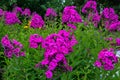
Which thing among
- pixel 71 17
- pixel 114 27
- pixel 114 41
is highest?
pixel 71 17

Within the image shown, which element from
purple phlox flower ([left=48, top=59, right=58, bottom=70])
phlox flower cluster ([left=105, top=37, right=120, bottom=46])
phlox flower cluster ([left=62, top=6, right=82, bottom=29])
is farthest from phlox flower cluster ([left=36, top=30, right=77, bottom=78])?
phlox flower cluster ([left=62, top=6, right=82, bottom=29])

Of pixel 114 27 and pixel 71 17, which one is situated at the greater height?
pixel 71 17

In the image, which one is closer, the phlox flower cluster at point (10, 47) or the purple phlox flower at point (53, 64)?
the purple phlox flower at point (53, 64)

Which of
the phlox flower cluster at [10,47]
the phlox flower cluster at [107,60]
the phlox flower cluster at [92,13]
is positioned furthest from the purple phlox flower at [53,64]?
the phlox flower cluster at [92,13]

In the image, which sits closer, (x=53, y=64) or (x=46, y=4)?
(x=53, y=64)

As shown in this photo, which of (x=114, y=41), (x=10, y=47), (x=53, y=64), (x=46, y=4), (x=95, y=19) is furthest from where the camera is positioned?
(x=46, y=4)

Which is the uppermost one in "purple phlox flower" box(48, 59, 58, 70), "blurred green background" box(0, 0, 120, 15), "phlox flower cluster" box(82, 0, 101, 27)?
Result: "phlox flower cluster" box(82, 0, 101, 27)

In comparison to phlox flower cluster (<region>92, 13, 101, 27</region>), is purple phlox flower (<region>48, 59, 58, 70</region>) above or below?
below

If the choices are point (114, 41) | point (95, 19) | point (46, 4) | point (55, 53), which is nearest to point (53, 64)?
point (55, 53)

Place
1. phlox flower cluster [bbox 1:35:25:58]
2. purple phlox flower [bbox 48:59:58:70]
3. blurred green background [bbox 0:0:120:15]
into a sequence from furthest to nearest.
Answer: blurred green background [bbox 0:0:120:15] < phlox flower cluster [bbox 1:35:25:58] < purple phlox flower [bbox 48:59:58:70]

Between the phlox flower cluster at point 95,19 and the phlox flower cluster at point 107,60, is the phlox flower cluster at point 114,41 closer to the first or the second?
the phlox flower cluster at point 95,19

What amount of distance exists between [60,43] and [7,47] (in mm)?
545

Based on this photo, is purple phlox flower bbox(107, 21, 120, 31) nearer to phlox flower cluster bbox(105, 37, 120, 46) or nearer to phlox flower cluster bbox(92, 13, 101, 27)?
phlox flower cluster bbox(105, 37, 120, 46)

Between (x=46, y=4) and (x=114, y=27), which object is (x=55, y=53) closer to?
(x=114, y=27)
